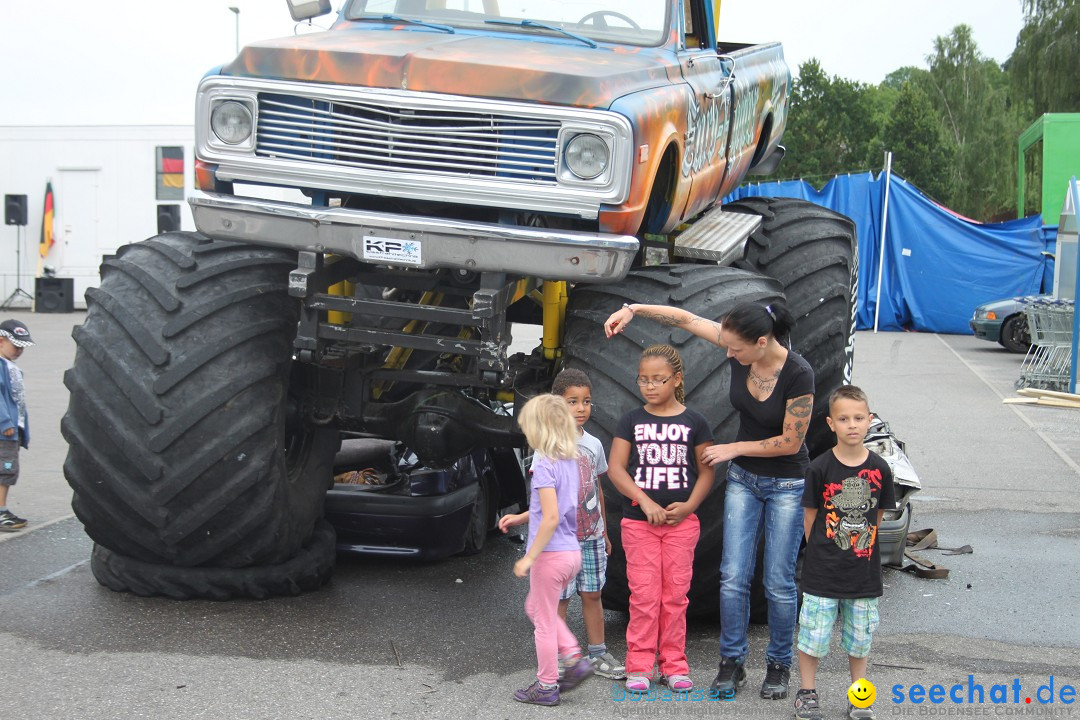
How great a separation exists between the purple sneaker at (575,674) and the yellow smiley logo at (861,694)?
1005 mm

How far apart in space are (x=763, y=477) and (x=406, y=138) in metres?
2.01

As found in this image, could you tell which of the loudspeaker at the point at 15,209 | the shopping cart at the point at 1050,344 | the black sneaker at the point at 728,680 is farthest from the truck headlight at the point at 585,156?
the loudspeaker at the point at 15,209

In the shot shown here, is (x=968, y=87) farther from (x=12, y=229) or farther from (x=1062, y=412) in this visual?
(x=1062, y=412)

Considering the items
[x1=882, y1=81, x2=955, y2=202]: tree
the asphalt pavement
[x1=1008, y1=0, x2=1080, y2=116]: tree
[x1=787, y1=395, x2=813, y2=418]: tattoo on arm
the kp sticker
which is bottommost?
the asphalt pavement

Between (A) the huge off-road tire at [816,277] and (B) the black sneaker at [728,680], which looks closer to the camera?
(B) the black sneaker at [728,680]

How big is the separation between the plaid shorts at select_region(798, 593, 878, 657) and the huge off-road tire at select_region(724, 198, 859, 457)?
6.77 ft

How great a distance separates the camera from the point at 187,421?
547cm

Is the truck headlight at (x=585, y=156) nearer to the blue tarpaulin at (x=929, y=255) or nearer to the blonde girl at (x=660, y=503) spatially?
the blonde girl at (x=660, y=503)

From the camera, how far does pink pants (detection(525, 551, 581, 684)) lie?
4770 millimetres

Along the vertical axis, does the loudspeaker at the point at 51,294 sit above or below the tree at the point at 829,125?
below

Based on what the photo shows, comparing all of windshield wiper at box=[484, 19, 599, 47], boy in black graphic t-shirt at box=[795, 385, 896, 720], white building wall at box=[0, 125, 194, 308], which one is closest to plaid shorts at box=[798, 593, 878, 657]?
boy in black graphic t-shirt at box=[795, 385, 896, 720]

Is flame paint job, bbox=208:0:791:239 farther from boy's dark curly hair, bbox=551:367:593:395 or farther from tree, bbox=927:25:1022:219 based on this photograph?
tree, bbox=927:25:1022:219

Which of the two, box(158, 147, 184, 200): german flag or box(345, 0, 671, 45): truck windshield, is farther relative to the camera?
box(158, 147, 184, 200): german flag

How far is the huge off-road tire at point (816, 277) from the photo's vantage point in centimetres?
673
